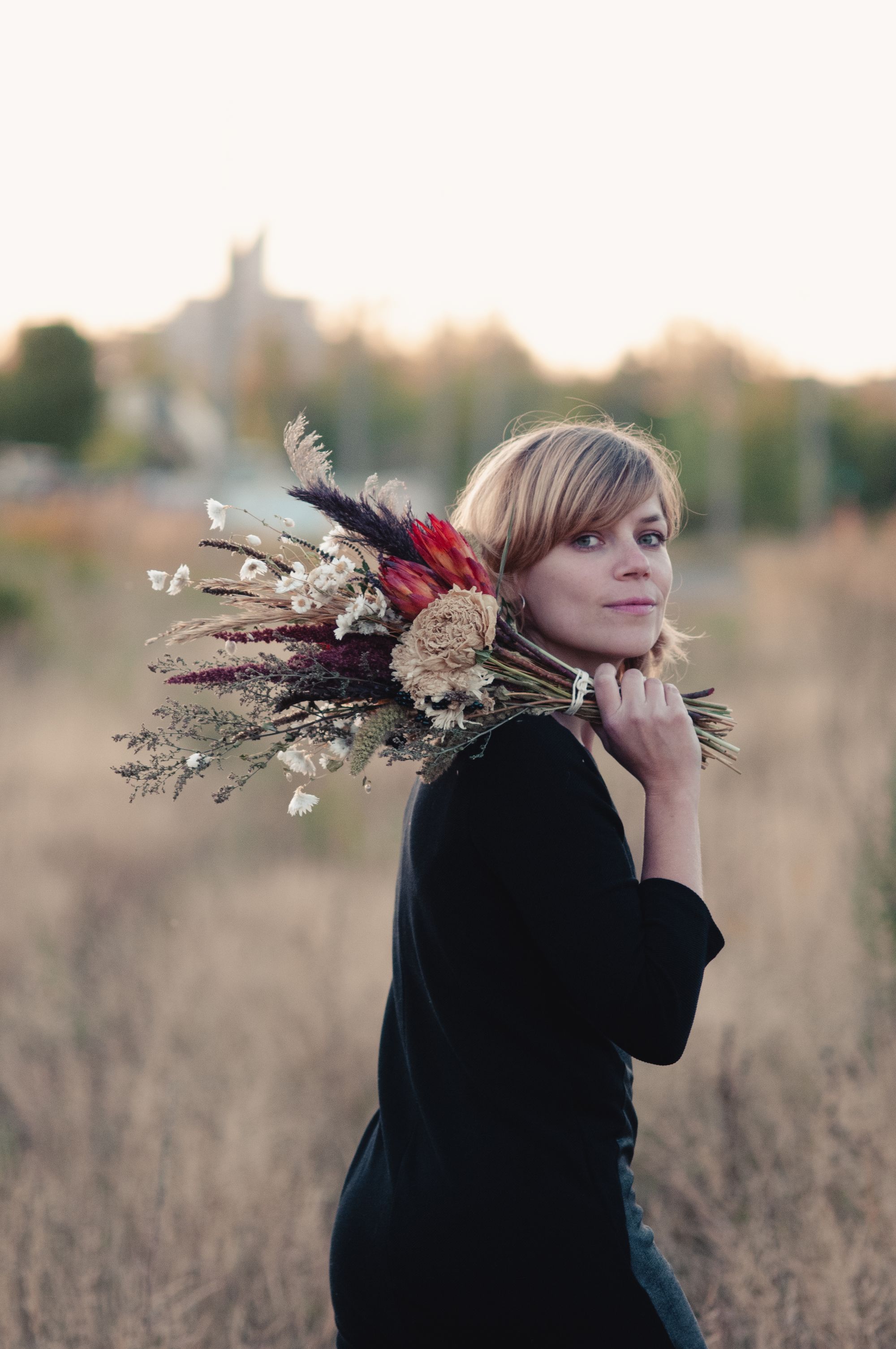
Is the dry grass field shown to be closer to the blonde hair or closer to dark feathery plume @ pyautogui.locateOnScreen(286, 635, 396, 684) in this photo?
dark feathery plume @ pyautogui.locateOnScreen(286, 635, 396, 684)

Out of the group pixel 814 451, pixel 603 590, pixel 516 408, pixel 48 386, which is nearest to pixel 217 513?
pixel 603 590

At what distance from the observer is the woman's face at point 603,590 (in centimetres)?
162

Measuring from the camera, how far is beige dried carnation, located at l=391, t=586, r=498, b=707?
141 cm

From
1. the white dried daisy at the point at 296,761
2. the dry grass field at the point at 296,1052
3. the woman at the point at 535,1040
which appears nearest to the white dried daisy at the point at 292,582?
the white dried daisy at the point at 296,761

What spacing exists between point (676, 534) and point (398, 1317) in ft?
3.99

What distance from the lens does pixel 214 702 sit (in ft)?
25.9

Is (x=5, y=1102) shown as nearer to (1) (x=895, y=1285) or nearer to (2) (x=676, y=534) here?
→ (1) (x=895, y=1285)

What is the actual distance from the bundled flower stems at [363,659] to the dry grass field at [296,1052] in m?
1.23

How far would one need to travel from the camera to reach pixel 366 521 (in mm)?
1505

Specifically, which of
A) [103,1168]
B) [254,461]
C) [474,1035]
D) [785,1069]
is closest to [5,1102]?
[103,1168]

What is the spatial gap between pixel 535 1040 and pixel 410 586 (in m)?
0.59

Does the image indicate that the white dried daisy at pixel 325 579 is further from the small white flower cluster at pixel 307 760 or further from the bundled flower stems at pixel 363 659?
the small white flower cluster at pixel 307 760

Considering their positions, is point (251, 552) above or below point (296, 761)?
above

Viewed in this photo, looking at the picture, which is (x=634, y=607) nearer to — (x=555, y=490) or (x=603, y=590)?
(x=603, y=590)
